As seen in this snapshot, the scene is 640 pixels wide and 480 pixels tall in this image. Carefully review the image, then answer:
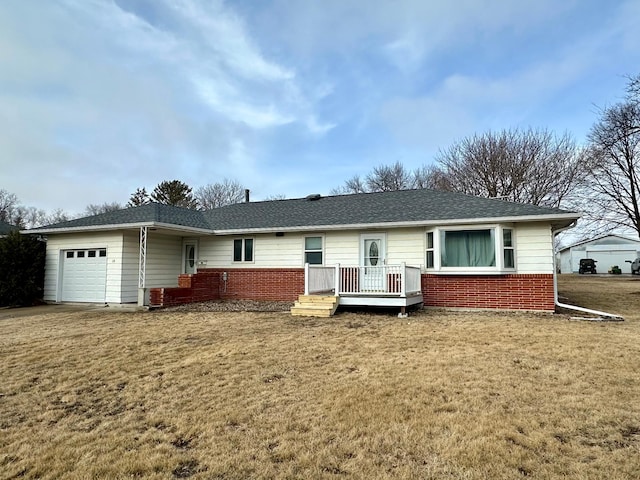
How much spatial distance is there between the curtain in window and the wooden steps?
11.8 feet

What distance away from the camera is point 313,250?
531 inches

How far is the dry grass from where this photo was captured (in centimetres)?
283

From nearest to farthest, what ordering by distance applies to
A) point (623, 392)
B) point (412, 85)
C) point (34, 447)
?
point (34, 447), point (623, 392), point (412, 85)

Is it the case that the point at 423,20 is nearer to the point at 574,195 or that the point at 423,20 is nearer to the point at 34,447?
the point at 34,447

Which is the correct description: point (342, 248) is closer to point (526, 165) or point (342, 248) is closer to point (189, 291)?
point (189, 291)

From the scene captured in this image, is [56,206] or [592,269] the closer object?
[592,269]

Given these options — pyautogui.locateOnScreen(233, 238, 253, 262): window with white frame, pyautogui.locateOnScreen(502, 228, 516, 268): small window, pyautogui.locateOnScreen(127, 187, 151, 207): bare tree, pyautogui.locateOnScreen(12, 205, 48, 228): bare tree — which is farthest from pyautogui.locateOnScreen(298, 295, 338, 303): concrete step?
pyautogui.locateOnScreen(12, 205, 48, 228): bare tree

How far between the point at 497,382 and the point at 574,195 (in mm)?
23774

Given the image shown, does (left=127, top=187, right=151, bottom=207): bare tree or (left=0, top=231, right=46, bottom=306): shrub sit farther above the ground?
(left=127, top=187, right=151, bottom=207): bare tree

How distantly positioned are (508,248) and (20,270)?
55.5 ft

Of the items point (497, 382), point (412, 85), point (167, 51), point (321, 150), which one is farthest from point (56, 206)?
point (497, 382)

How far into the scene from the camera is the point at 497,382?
185 inches

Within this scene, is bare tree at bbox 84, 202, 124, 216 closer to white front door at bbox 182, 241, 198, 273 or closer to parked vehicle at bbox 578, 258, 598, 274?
white front door at bbox 182, 241, 198, 273

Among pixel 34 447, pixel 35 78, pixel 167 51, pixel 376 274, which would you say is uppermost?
pixel 167 51
